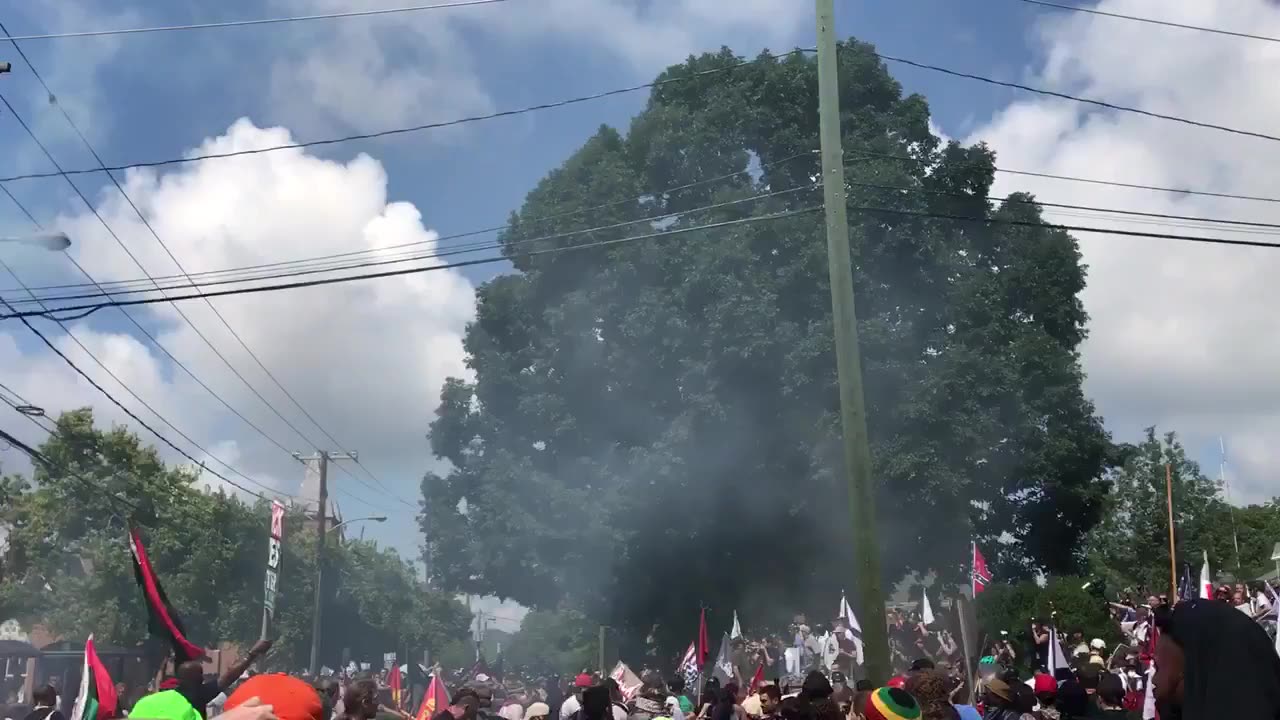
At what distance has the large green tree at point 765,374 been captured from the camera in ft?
92.5

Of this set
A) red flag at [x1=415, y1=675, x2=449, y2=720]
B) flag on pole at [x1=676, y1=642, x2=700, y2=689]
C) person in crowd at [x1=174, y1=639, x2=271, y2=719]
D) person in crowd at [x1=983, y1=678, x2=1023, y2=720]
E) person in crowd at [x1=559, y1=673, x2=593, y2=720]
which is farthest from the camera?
flag on pole at [x1=676, y1=642, x2=700, y2=689]

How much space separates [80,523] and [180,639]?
136 feet

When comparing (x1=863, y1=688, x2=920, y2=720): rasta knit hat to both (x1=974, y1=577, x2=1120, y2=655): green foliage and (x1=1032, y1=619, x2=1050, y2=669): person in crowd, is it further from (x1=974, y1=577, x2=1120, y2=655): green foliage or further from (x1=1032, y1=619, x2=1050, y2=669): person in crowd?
(x1=974, y1=577, x2=1120, y2=655): green foliage

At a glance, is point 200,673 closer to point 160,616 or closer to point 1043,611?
point 160,616

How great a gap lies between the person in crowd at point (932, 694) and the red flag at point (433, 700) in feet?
16.9

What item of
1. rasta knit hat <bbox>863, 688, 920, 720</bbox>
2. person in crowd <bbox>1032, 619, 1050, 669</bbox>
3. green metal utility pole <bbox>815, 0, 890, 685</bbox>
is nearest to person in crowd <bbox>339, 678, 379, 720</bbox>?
rasta knit hat <bbox>863, 688, 920, 720</bbox>

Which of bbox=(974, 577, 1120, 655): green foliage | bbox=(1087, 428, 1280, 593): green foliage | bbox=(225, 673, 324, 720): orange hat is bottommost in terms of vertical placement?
bbox=(225, 673, 324, 720): orange hat

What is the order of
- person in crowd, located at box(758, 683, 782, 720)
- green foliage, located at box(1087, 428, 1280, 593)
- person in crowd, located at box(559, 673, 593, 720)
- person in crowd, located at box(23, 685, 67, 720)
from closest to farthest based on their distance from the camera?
1. person in crowd, located at box(23, 685, 67, 720)
2. person in crowd, located at box(758, 683, 782, 720)
3. person in crowd, located at box(559, 673, 593, 720)
4. green foliage, located at box(1087, 428, 1280, 593)

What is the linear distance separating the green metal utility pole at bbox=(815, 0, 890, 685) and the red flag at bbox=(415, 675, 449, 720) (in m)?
3.93

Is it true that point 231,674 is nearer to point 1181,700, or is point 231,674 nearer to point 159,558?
point 1181,700

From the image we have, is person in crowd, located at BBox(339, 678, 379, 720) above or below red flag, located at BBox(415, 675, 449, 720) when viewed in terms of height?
above

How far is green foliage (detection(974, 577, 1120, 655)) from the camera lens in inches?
853

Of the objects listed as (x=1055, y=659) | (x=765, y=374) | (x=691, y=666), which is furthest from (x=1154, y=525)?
(x=1055, y=659)

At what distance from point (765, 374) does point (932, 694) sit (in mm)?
21484
